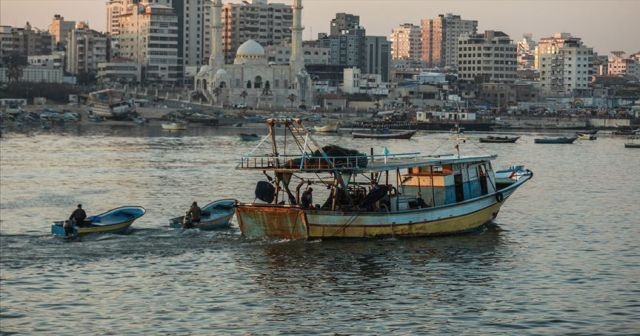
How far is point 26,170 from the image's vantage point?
5866 centimetres

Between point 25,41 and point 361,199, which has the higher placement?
point 25,41

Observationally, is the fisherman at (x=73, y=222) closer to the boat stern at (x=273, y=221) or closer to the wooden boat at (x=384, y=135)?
the boat stern at (x=273, y=221)

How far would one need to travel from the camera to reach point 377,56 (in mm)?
196625

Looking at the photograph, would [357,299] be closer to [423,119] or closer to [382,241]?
[382,241]

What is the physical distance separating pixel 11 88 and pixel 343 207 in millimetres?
127520

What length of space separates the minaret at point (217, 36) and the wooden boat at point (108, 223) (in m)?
117

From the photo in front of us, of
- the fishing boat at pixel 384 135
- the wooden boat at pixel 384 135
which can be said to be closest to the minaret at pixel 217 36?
the fishing boat at pixel 384 135

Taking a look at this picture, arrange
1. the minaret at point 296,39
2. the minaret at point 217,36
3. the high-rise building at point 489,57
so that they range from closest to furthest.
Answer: the minaret at point 296,39 < the minaret at point 217,36 < the high-rise building at point 489,57

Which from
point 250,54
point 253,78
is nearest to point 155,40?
point 250,54

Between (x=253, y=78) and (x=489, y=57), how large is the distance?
165 feet

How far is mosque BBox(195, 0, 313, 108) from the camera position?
502 ft

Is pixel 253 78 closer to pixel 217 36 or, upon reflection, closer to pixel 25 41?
pixel 217 36

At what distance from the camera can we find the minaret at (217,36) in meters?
150

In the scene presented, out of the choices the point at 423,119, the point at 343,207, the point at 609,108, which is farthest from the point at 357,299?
the point at 609,108
